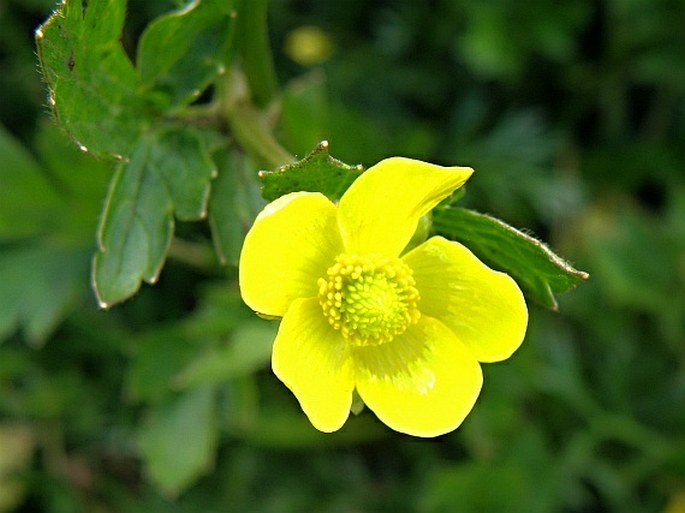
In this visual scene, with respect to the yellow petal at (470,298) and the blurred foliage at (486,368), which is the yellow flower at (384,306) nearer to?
the yellow petal at (470,298)

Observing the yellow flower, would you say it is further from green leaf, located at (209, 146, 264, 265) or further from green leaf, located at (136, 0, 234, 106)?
green leaf, located at (136, 0, 234, 106)

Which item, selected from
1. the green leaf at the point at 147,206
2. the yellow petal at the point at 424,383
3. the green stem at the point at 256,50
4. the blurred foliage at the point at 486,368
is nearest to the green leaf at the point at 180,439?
the blurred foliage at the point at 486,368

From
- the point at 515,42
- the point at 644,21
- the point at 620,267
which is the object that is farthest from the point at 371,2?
the point at 620,267

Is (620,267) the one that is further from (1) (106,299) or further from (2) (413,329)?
(1) (106,299)

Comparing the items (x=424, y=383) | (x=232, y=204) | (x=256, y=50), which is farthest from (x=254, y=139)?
(x=424, y=383)

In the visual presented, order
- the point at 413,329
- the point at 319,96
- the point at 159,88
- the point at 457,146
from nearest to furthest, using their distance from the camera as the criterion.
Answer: the point at 413,329, the point at 159,88, the point at 319,96, the point at 457,146

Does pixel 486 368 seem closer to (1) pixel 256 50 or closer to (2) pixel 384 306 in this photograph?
(1) pixel 256 50
